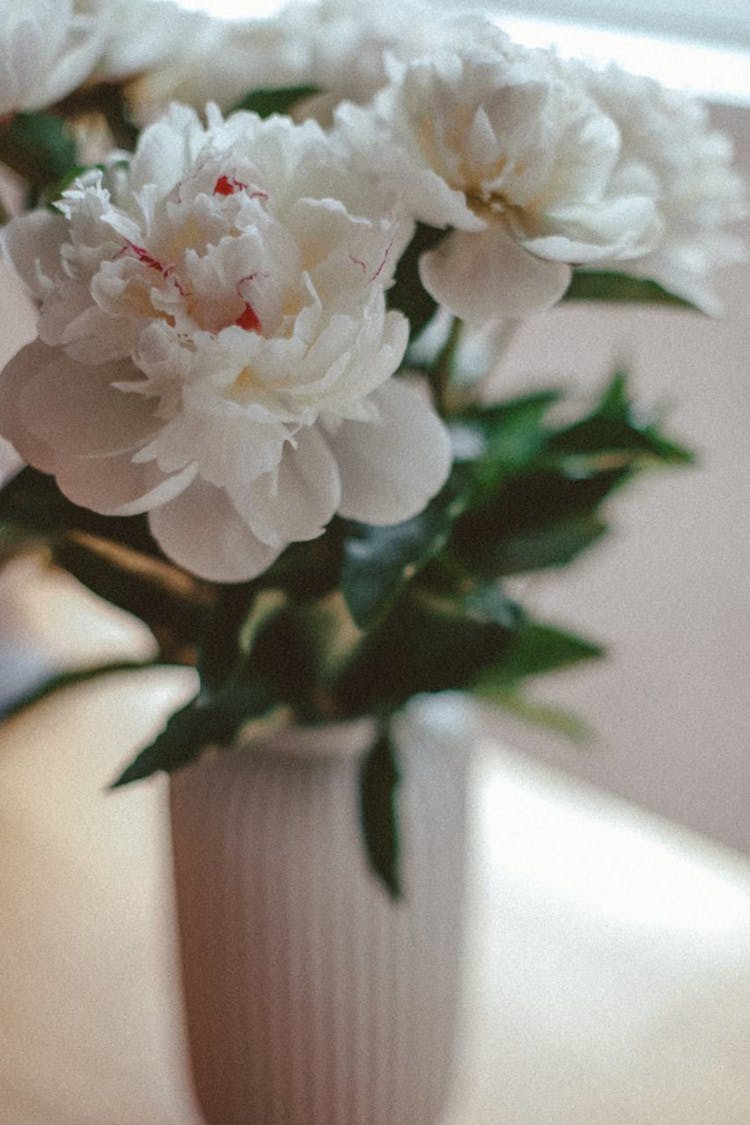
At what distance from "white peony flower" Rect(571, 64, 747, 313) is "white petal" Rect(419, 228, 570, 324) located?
0.14 ft

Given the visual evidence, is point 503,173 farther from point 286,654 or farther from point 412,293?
point 286,654

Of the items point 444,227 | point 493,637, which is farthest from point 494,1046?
point 444,227

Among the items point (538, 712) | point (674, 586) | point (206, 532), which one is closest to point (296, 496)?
point (206, 532)

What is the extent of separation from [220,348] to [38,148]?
16 centimetres

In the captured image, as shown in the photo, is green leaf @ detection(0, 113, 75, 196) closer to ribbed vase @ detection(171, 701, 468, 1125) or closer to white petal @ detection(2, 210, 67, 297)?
white petal @ detection(2, 210, 67, 297)

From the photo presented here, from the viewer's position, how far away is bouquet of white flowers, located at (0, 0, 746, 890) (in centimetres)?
32

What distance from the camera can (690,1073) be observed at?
646mm

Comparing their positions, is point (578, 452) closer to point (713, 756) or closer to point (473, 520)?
point (473, 520)

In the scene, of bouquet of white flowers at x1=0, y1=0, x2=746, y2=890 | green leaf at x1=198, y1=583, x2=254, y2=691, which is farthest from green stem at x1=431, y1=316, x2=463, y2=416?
green leaf at x1=198, y1=583, x2=254, y2=691

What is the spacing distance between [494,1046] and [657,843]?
210mm

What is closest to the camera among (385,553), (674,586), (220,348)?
(220,348)

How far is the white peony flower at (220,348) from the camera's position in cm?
31

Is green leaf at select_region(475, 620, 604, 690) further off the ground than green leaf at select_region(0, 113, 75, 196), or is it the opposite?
green leaf at select_region(0, 113, 75, 196)

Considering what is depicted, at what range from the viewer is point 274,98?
44 centimetres
